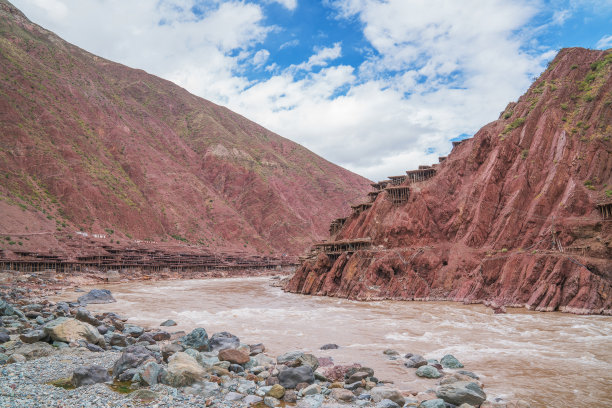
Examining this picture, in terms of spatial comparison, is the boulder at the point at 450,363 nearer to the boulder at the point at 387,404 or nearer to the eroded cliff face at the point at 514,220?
the boulder at the point at 387,404

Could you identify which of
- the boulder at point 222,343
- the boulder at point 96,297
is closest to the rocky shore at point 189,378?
the boulder at point 222,343

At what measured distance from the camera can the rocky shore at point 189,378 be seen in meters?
7.82

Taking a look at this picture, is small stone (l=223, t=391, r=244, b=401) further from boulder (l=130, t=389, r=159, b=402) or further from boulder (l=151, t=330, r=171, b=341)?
boulder (l=151, t=330, r=171, b=341)

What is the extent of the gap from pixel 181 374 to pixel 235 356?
242 cm

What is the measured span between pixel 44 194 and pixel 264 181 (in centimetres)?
6023

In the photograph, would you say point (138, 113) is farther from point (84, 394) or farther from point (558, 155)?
point (84, 394)

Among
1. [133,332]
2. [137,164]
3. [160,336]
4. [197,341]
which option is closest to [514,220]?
[197,341]

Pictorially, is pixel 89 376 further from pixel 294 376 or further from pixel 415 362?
pixel 415 362

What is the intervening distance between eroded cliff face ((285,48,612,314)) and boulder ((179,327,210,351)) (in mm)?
18359

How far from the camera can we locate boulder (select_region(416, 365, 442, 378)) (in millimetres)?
10328

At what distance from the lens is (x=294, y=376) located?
9398mm

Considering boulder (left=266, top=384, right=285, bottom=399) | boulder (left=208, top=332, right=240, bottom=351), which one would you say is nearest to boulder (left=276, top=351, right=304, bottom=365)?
boulder (left=208, top=332, right=240, bottom=351)

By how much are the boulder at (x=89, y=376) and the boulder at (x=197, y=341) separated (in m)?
3.77

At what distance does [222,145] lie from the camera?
11950cm
